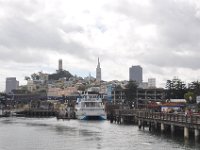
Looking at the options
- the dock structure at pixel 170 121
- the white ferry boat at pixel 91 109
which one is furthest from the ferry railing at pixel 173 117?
the white ferry boat at pixel 91 109

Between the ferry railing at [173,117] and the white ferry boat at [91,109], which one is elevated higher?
the white ferry boat at [91,109]

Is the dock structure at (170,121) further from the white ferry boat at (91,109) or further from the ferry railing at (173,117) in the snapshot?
the white ferry boat at (91,109)

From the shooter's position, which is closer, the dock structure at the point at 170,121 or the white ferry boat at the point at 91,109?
the dock structure at the point at 170,121

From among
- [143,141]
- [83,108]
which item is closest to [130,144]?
[143,141]

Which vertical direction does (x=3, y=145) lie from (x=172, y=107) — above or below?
below

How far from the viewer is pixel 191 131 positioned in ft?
224

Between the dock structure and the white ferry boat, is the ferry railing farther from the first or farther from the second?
the white ferry boat

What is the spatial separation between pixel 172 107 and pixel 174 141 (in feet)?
139

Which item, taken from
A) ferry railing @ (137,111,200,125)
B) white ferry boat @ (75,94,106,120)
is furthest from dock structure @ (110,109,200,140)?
white ferry boat @ (75,94,106,120)

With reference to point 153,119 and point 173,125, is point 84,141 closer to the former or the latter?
point 173,125

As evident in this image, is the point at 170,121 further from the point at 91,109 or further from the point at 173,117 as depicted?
the point at 91,109

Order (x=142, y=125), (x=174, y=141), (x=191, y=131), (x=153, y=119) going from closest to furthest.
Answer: (x=174, y=141) < (x=191, y=131) < (x=153, y=119) < (x=142, y=125)

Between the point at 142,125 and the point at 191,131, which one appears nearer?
the point at 191,131

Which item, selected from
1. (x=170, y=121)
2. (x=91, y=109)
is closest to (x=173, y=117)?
(x=170, y=121)
